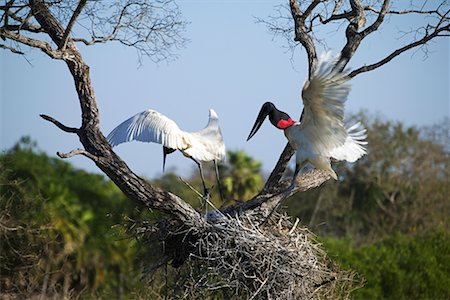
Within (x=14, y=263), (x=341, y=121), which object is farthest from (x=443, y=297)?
(x=341, y=121)

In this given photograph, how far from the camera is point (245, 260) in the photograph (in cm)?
905

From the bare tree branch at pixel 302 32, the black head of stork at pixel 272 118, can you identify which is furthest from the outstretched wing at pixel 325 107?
the bare tree branch at pixel 302 32

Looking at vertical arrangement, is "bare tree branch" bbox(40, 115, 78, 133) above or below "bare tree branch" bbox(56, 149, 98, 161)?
above

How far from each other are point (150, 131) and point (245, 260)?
175 centimetres

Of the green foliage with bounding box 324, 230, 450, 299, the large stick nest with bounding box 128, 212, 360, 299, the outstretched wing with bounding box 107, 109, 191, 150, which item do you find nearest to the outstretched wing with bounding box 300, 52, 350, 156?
the large stick nest with bounding box 128, 212, 360, 299

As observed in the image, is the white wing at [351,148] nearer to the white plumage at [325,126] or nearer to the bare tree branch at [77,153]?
the white plumage at [325,126]

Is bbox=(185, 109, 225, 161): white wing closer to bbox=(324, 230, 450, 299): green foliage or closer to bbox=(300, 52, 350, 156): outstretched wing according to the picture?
bbox=(300, 52, 350, 156): outstretched wing

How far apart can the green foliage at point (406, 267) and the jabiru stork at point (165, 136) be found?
1336 cm

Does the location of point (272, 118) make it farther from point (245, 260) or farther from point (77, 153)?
point (77, 153)

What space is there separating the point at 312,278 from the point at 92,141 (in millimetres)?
2652

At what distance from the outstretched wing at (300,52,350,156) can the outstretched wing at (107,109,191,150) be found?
139 cm

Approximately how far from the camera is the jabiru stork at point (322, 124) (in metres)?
8.58

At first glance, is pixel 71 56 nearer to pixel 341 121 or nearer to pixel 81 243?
pixel 341 121

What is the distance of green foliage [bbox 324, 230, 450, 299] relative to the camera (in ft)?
76.1
